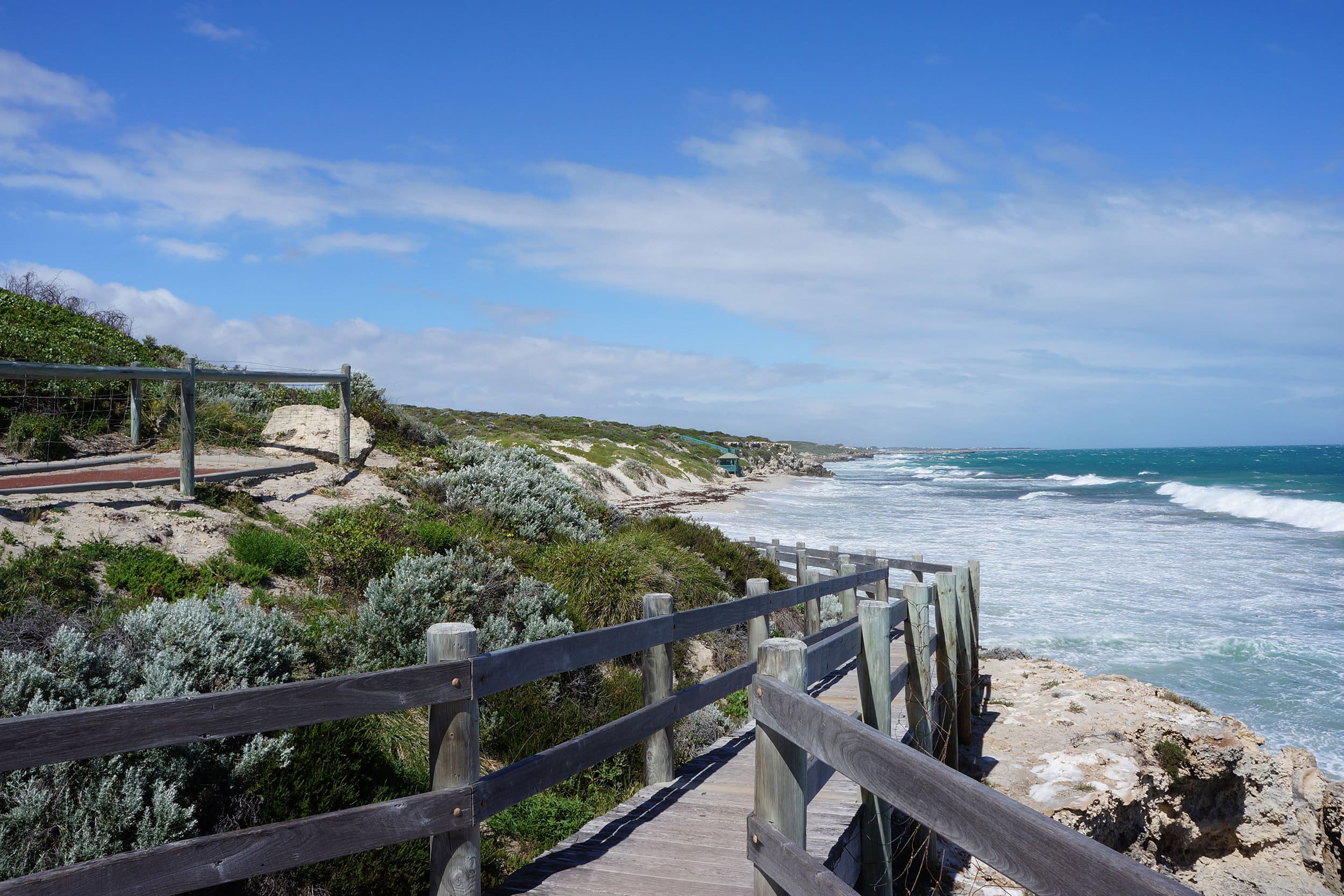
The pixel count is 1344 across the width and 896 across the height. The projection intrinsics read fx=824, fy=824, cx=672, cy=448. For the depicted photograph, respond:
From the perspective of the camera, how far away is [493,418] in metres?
63.5

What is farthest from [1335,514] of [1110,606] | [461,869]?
[461,869]

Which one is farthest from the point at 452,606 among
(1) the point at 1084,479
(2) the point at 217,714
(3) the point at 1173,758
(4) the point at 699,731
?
(1) the point at 1084,479

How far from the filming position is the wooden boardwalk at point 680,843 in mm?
3910

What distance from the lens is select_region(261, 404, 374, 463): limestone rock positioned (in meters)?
13.5

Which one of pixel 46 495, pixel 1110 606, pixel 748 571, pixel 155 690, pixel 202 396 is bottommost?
pixel 1110 606

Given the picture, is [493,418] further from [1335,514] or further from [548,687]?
[548,687]

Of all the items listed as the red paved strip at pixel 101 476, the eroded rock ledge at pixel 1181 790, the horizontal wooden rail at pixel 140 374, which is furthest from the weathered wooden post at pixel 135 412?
the eroded rock ledge at pixel 1181 790

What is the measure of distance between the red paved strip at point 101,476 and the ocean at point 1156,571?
13.4 meters

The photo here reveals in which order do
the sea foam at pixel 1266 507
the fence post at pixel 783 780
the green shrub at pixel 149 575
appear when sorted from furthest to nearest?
the sea foam at pixel 1266 507, the green shrub at pixel 149 575, the fence post at pixel 783 780

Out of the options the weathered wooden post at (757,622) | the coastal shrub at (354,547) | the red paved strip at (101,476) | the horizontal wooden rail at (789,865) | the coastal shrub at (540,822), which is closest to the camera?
the horizontal wooden rail at (789,865)

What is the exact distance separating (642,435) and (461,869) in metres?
65.4

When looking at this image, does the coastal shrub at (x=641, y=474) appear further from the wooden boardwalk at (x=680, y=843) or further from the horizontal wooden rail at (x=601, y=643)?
the wooden boardwalk at (x=680, y=843)

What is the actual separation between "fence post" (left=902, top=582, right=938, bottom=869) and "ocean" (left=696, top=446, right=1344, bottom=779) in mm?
7648

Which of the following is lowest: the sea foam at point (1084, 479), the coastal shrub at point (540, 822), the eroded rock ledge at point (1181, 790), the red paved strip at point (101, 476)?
the eroded rock ledge at point (1181, 790)
